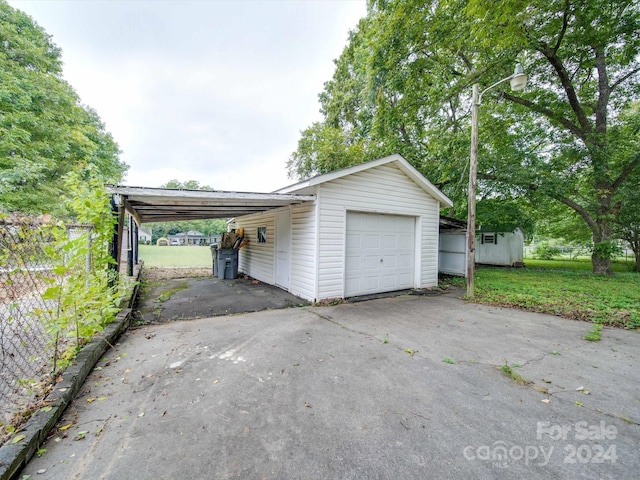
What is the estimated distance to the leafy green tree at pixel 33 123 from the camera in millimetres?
9086

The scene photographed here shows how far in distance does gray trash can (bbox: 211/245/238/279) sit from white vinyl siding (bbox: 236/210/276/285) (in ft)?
2.12

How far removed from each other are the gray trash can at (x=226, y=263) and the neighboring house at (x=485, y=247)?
820cm

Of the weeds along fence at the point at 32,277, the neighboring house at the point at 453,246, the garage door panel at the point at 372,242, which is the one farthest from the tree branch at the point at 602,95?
the weeds along fence at the point at 32,277

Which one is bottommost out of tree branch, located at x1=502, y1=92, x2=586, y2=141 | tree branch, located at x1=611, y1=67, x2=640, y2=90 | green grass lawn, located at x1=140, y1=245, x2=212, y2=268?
green grass lawn, located at x1=140, y1=245, x2=212, y2=268

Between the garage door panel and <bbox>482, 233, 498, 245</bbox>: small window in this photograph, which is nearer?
the garage door panel

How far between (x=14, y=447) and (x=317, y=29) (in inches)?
545

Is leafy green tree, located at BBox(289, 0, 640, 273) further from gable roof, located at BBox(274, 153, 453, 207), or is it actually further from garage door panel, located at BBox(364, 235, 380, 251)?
garage door panel, located at BBox(364, 235, 380, 251)

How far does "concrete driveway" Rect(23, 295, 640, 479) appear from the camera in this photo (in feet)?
5.38

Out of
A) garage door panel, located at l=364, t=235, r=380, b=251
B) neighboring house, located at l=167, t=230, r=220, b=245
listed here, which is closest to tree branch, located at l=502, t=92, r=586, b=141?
garage door panel, located at l=364, t=235, r=380, b=251

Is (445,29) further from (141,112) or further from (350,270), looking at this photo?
(141,112)

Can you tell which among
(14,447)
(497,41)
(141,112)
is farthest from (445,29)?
(141,112)

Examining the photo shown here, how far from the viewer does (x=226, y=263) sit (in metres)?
9.27

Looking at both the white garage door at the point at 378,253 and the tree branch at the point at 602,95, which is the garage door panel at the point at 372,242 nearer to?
the white garage door at the point at 378,253

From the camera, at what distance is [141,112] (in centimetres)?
1396
